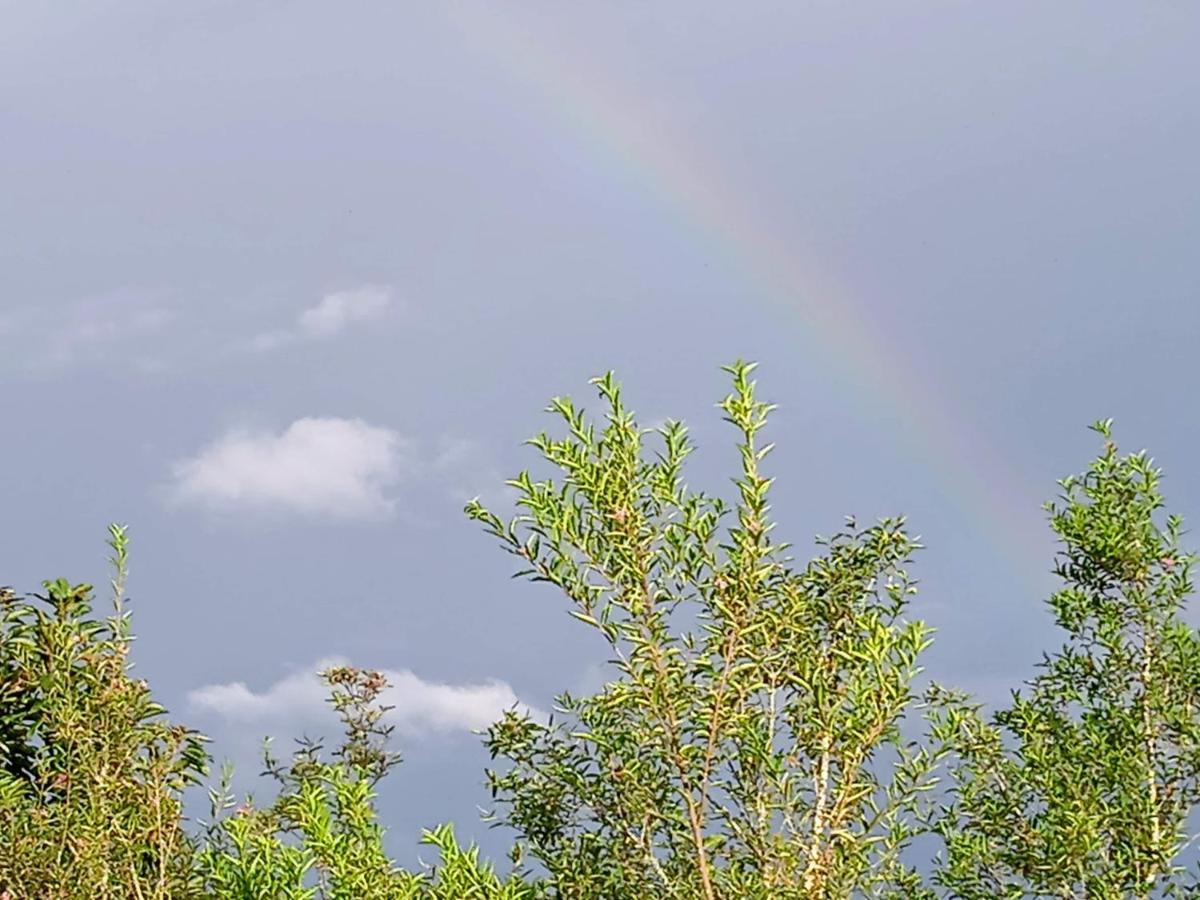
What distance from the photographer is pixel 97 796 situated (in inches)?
327

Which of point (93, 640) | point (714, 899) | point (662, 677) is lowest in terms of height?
point (714, 899)

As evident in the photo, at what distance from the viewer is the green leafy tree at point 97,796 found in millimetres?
8188

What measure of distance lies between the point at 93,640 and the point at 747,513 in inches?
184

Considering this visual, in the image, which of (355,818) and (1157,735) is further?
(1157,735)

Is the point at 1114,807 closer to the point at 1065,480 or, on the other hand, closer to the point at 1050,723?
the point at 1050,723

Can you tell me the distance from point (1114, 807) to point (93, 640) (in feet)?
22.4

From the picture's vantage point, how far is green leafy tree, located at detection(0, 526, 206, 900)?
8.19m

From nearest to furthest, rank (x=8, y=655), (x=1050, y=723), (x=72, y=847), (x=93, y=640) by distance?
(x=72, y=847) < (x=93, y=640) < (x=1050, y=723) < (x=8, y=655)

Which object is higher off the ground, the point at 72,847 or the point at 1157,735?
the point at 1157,735

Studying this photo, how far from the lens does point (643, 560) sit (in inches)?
261

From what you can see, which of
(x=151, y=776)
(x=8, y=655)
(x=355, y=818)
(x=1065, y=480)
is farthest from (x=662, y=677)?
(x=8, y=655)

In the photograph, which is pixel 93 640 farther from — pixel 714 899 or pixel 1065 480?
pixel 1065 480

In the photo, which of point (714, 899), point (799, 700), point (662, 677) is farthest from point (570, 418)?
point (714, 899)

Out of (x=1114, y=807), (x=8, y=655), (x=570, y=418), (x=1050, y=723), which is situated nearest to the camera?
(x=570, y=418)
